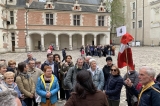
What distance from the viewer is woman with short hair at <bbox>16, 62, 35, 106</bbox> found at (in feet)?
14.1

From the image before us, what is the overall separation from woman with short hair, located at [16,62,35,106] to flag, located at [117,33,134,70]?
2.16m

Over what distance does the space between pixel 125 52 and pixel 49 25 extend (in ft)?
91.4

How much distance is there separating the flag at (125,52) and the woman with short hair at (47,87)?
5.13 ft

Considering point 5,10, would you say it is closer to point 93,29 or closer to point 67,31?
point 67,31

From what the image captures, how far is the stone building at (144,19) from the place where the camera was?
38.3 metres

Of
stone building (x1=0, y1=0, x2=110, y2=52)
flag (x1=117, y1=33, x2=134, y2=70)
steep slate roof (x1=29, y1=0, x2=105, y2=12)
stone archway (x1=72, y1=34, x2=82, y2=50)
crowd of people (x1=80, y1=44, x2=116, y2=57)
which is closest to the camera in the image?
flag (x1=117, y1=33, x2=134, y2=70)

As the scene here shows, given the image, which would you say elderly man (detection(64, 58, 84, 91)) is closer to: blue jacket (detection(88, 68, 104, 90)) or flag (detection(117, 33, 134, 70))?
blue jacket (detection(88, 68, 104, 90))

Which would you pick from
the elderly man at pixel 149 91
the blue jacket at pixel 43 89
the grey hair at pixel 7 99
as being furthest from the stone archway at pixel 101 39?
the grey hair at pixel 7 99

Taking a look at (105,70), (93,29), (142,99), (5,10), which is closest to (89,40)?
(93,29)

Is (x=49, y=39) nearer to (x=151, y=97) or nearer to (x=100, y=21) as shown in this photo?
(x=100, y=21)

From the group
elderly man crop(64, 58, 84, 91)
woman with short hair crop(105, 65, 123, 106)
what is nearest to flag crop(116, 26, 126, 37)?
woman with short hair crop(105, 65, 123, 106)

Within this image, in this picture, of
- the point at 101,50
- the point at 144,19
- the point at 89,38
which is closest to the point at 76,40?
the point at 89,38

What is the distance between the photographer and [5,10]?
28453 millimetres

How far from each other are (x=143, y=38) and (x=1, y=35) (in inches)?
1187
